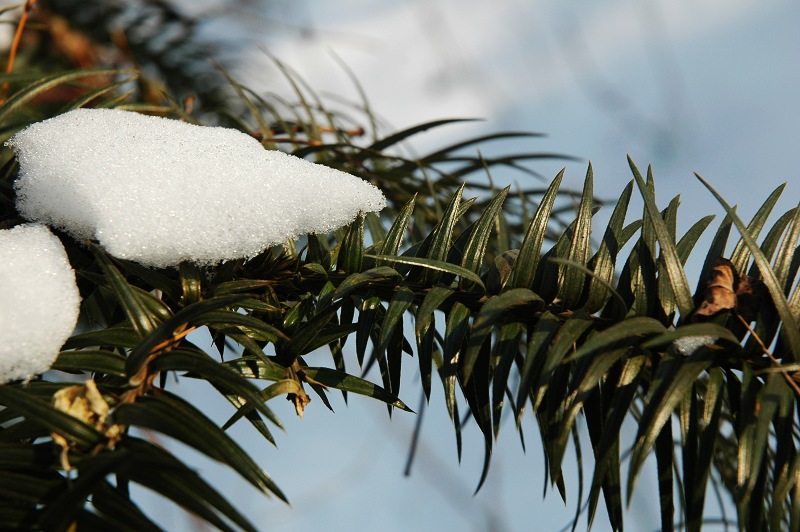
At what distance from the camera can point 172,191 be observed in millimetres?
446

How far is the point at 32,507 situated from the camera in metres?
0.32

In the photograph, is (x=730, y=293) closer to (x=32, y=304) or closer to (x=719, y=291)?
(x=719, y=291)

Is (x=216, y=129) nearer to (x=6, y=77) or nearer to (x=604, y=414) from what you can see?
(x=6, y=77)

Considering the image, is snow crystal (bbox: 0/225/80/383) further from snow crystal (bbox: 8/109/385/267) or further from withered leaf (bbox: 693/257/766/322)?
withered leaf (bbox: 693/257/766/322)

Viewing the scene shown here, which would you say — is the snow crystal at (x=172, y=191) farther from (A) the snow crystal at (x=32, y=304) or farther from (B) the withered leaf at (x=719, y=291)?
(B) the withered leaf at (x=719, y=291)

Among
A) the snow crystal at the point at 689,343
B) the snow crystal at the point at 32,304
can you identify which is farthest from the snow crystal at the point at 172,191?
the snow crystal at the point at 689,343

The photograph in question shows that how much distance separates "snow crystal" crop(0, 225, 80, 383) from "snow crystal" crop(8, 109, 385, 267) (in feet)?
0.10

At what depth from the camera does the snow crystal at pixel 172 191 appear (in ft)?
1.38

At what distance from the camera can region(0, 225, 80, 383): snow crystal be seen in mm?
368

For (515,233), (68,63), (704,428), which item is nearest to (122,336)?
(704,428)

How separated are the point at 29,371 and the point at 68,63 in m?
0.96

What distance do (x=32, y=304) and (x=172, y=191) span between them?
0.11 metres

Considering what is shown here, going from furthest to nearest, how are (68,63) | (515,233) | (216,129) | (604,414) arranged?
(68,63), (515,233), (216,129), (604,414)

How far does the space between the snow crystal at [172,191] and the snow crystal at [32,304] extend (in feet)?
0.10
